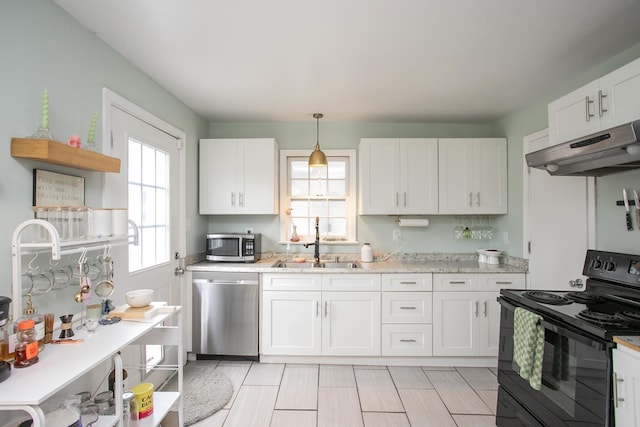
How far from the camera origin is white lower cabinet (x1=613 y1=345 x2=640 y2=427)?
118cm

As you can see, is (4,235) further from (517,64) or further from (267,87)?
(517,64)

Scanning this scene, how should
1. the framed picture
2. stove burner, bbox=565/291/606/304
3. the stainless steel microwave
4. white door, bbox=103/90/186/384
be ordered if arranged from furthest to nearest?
the stainless steel microwave → white door, bbox=103/90/186/384 → stove burner, bbox=565/291/606/304 → the framed picture

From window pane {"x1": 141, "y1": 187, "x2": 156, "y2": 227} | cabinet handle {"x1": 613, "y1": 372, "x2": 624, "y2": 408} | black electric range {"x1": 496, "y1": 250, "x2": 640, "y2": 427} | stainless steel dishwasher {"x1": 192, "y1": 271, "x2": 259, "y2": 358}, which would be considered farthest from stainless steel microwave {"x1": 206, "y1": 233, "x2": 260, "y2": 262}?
cabinet handle {"x1": 613, "y1": 372, "x2": 624, "y2": 408}

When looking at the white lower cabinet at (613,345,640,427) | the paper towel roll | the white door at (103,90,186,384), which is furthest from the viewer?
the paper towel roll

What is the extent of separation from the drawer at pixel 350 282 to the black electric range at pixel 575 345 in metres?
1.08

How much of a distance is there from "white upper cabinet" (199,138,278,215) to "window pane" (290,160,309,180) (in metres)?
0.37

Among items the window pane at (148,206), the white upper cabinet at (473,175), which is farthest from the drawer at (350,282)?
the window pane at (148,206)

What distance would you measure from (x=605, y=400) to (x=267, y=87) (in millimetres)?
2739

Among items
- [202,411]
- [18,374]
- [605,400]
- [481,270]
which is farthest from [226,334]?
[605,400]

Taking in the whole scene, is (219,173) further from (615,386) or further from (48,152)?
(615,386)

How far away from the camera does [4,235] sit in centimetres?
125

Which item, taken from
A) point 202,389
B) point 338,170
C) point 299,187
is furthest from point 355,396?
point 338,170

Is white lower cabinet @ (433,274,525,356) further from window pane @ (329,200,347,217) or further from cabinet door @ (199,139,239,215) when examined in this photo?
cabinet door @ (199,139,239,215)

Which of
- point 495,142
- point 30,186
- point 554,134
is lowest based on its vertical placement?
point 30,186
